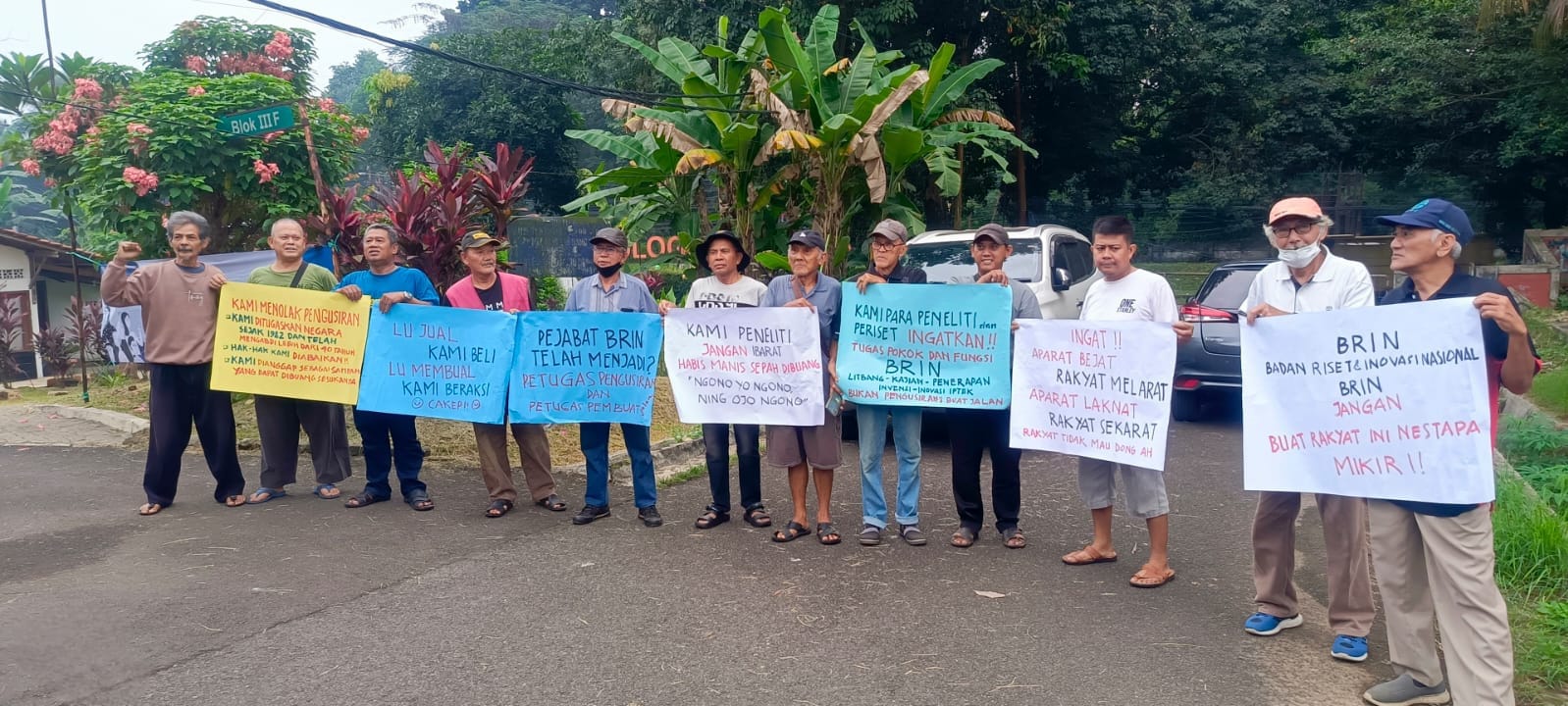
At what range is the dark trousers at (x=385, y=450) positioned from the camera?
24.2 ft

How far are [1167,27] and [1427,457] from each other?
2039cm

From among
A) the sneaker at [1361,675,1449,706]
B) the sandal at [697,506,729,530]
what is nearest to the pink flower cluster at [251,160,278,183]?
the sandal at [697,506,729,530]

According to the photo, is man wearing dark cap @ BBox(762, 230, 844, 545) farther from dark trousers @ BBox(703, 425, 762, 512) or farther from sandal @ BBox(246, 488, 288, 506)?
sandal @ BBox(246, 488, 288, 506)

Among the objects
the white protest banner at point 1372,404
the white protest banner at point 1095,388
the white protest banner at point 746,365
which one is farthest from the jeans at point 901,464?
the white protest banner at point 1372,404

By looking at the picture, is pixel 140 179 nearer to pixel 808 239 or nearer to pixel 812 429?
pixel 808 239

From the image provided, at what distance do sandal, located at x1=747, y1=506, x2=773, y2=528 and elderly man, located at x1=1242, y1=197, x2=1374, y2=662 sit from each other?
2795mm

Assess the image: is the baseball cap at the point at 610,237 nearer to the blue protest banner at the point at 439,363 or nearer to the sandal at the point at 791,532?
the blue protest banner at the point at 439,363

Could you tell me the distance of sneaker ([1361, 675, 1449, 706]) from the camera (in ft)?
13.7

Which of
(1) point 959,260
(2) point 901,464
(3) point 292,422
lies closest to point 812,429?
(2) point 901,464

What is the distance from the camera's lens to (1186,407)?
11.3 meters

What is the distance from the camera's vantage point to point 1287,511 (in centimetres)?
489

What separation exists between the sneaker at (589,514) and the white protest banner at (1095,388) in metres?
2.61

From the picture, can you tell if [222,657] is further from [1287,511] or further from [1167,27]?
[1167,27]

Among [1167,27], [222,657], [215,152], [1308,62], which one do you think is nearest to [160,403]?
[222,657]
